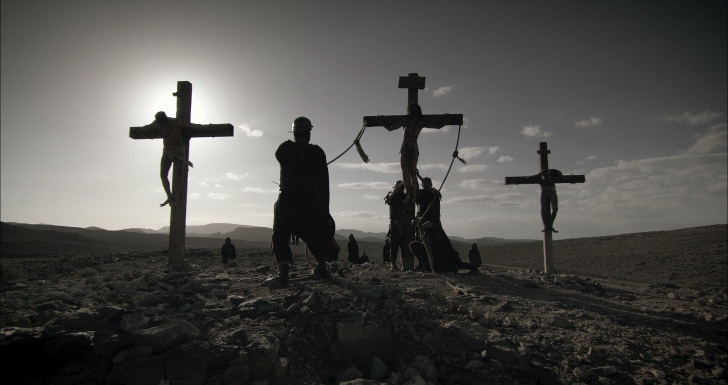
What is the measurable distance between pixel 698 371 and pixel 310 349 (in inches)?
157

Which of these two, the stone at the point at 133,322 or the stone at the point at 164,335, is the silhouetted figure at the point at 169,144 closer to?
the stone at the point at 133,322

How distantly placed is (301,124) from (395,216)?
468 cm

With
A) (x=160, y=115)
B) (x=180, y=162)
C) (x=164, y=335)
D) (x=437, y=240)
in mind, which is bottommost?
(x=164, y=335)

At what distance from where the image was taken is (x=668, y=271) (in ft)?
46.4

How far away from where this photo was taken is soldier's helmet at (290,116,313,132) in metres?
5.52

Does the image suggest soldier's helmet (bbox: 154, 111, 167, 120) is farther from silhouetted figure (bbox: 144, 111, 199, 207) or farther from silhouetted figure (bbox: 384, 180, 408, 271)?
silhouetted figure (bbox: 384, 180, 408, 271)

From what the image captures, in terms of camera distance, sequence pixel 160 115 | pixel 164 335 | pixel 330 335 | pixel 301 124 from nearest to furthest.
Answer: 1. pixel 164 335
2. pixel 330 335
3. pixel 301 124
4. pixel 160 115

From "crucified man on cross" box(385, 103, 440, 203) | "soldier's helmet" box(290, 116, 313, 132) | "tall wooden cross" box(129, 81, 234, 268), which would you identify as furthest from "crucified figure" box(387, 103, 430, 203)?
"tall wooden cross" box(129, 81, 234, 268)

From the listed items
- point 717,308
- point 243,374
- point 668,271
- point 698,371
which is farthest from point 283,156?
point 668,271

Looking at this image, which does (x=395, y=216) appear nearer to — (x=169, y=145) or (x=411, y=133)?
(x=411, y=133)

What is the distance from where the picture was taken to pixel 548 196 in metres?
9.62

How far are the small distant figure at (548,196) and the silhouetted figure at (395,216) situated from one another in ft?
12.9

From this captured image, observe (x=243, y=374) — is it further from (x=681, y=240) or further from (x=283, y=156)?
(x=681, y=240)

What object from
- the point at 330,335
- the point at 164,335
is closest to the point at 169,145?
the point at 164,335
